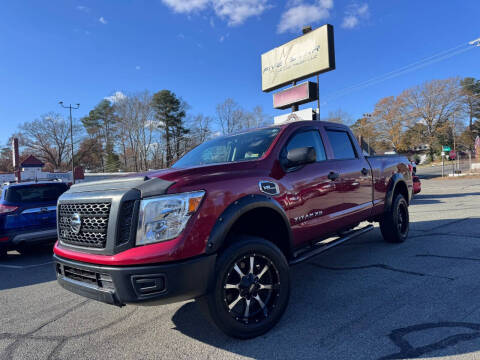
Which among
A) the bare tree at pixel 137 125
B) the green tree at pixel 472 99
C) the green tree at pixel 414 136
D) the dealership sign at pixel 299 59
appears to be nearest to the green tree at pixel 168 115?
the bare tree at pixel 137 125

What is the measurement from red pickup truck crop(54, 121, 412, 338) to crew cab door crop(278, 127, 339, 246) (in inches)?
0.5

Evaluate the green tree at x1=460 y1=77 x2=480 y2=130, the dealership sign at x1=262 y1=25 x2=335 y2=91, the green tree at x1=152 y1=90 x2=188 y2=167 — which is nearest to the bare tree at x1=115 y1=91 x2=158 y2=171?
the green tree at x1=152 y1=90 x2=188 y2=167

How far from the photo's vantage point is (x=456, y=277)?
3.79 meters

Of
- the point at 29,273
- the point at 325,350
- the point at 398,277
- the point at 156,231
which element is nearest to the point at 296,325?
the point at 325,350

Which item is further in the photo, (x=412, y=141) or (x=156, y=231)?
(x=412, y=141)

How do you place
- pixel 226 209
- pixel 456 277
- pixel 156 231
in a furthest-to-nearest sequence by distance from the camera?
pixel 456 277 → pixel 226 209 → pixel 156 231

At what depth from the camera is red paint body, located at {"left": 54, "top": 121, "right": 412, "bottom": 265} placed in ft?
7.57

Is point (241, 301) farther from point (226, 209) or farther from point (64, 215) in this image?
point (64, 215)

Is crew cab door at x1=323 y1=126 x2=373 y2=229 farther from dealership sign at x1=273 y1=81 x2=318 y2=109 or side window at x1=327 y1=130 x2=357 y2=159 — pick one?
dealership sign at x1=273 y1=81 x2=318 y2=109

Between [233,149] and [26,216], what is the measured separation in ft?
16.2

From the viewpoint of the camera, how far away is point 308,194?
135 inches

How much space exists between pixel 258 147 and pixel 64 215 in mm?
2047

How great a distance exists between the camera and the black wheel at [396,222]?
5324 mm

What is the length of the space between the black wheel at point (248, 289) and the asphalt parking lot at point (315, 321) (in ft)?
0.51
